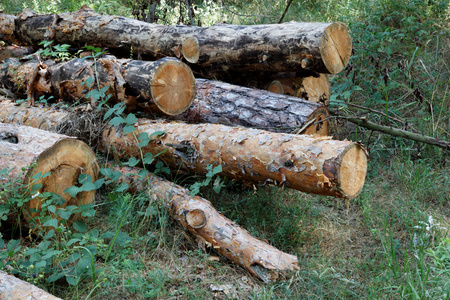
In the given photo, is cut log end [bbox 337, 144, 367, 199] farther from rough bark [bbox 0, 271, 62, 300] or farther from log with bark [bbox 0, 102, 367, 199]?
rough bark [bbox 0, 271, 62, 300]

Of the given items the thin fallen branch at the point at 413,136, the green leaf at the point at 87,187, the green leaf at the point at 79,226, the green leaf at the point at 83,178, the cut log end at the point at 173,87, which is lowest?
the green leaf at the point at 79,226

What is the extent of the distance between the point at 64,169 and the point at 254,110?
167cm

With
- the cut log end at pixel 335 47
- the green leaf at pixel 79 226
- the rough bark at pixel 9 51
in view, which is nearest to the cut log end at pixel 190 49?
the cut log end at pixel 335 47

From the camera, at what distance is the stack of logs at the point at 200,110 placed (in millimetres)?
2592

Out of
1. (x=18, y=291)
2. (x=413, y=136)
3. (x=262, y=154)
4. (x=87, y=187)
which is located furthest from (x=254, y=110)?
(x=18, y=291)

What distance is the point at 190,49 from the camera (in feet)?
13.9

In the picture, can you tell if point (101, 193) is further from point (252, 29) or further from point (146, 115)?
point (252, 29)

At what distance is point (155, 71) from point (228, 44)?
43.0 inches

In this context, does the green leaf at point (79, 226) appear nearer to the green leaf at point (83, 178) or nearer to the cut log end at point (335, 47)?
the green leaf at point (83, 178)

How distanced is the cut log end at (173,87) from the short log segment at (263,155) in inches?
7.5

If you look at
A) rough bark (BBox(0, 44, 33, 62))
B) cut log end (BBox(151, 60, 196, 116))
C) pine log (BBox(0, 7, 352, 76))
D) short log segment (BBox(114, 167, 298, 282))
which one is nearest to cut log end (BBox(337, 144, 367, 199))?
short log segment (BBox(114, 167, 298, 282))

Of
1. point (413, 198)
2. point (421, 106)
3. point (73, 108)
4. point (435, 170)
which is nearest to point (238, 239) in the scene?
point (413, 198)

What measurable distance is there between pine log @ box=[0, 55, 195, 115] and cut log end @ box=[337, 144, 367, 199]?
1600 millimetres

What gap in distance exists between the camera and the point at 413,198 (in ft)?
11.3
